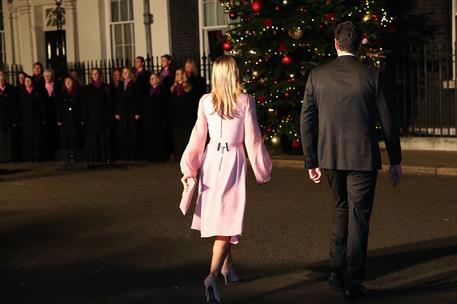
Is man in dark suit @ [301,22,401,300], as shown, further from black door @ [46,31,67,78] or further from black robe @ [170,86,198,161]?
black door @ [46,31,67,78]

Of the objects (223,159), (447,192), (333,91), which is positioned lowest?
(447,192)

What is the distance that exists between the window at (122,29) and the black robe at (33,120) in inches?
240

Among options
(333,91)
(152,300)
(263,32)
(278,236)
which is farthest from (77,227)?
(263,32)

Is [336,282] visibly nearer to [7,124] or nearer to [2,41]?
[7,124]

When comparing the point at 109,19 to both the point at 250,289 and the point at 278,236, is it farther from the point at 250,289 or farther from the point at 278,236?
the point at 250,289

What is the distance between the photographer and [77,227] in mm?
10758

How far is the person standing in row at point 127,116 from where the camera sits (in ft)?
58.6

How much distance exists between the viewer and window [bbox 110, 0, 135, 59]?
24.4 meters

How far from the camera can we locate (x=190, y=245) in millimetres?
9477

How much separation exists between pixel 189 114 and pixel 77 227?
6717mm

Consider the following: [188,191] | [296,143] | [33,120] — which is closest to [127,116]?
[33,120]

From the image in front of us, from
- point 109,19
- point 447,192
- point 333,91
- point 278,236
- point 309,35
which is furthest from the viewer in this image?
point 109,19

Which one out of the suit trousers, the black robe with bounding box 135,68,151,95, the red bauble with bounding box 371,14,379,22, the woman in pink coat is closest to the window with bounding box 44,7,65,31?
the black robe with bounding box 135,68,151,95

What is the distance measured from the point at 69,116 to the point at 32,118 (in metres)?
1.10
